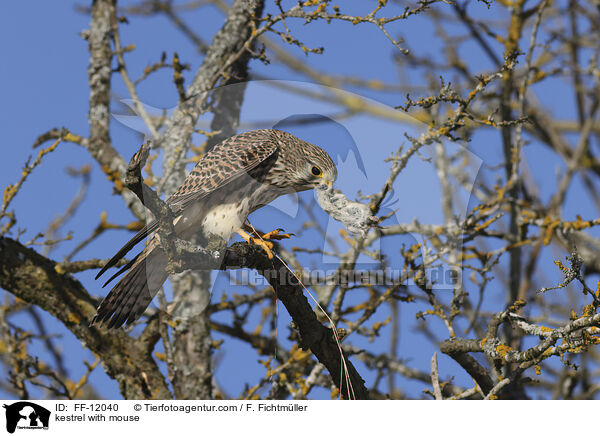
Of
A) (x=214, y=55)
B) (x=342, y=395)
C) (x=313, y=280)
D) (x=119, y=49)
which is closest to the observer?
(x=342, y=395)

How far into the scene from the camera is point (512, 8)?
478cm

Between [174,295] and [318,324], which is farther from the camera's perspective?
[174,295]

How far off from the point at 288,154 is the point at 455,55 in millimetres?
3683

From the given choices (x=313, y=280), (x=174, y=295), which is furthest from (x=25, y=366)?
(x=313, y=280)

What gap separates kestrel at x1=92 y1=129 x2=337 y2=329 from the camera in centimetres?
226

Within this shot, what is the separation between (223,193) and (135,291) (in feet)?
1.70

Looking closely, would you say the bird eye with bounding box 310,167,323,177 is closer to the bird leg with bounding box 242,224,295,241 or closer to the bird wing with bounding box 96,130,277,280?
the bird wing with bounding box 96,130,277,280

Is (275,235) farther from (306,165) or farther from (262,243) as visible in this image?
(306,165)
